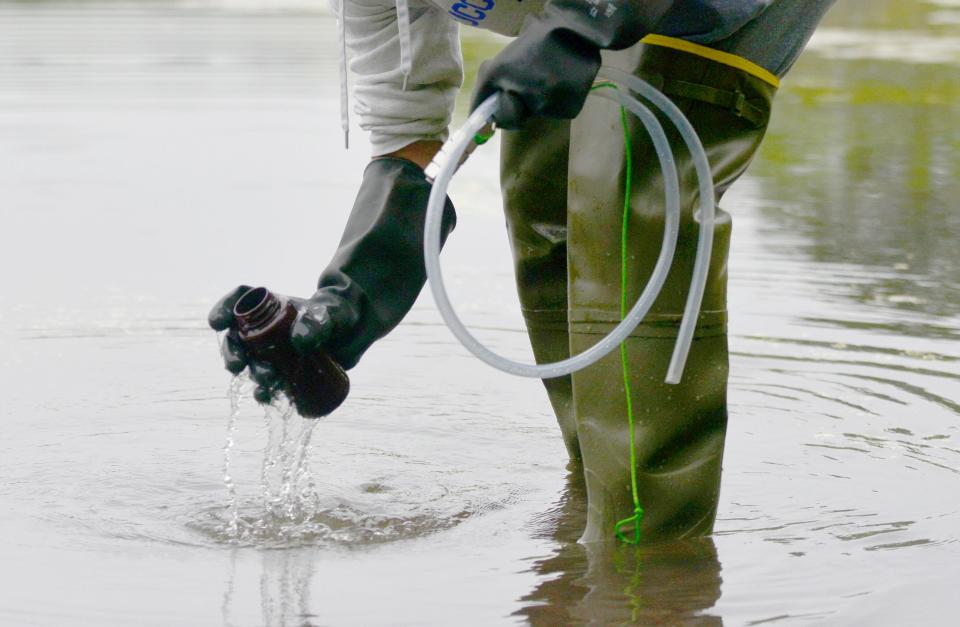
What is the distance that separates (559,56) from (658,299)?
1.81ft

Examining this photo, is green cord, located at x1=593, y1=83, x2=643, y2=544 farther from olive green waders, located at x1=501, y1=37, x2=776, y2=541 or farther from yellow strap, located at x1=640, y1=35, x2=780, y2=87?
yellow strap, located at x1=640, y1=35, x2=780, y2=87

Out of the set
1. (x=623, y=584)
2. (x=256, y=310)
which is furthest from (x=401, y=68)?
(x=623, y=584)

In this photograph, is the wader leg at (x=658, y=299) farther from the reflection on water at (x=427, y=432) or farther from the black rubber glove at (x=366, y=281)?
the black rubber glove at (x=366, y=281)

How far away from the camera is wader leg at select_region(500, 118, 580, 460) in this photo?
3.55m

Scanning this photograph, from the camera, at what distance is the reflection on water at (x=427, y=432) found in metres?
2.93

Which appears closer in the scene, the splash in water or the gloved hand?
the gloved hand

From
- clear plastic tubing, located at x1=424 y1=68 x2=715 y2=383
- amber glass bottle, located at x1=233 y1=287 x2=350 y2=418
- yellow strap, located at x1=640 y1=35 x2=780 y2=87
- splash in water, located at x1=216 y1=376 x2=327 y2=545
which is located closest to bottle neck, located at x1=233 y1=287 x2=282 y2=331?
amber glass bottle, located at x1=233 y1=287 x2=350 y2=418

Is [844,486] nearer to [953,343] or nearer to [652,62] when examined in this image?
[652,62]

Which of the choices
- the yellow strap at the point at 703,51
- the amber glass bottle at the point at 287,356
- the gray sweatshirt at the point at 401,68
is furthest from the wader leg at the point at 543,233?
the amber glass bottle at the point at 287,356

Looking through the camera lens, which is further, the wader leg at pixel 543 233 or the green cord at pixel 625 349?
the wader leg at pixel 543 233

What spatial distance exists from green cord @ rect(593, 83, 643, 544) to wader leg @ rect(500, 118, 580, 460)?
47cm

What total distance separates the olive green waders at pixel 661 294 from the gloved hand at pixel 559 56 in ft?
0.88

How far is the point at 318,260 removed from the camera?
245 inches

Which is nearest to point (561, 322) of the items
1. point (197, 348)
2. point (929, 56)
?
point (197, 348)
